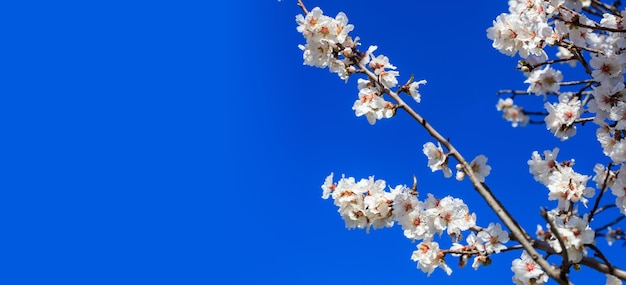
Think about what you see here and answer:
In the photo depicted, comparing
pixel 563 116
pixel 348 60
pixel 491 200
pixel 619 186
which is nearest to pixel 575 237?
pixel 491 200

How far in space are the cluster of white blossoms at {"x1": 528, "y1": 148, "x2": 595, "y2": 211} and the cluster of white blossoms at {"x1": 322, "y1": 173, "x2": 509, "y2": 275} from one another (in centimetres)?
58

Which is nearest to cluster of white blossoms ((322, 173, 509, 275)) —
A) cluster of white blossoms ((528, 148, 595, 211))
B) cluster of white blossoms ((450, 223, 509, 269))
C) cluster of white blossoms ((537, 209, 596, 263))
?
cluster of white blossoms ((450, 223, 509, 269))

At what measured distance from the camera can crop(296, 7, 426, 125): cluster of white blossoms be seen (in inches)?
150

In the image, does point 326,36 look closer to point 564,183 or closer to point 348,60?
point 348,60

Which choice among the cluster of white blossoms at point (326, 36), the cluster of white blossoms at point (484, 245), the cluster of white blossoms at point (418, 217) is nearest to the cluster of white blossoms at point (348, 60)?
the cluster of white blossoms at point (326, 36)

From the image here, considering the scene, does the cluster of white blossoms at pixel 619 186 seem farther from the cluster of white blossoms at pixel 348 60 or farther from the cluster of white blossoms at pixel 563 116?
the cluster of white blossoms at pixel 348 60

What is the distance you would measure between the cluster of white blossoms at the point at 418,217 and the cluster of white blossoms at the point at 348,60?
1.57ft

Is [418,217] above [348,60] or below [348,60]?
below

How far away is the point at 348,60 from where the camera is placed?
3994 millimetres

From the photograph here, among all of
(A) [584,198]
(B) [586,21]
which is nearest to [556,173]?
(A) [584,198]

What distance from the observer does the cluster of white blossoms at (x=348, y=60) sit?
3807 mm

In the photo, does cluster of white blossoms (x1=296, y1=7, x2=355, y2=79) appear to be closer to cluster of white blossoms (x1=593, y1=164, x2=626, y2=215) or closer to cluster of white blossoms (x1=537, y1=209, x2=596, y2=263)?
cluster of white blossoms (x1=537, y1=209, x2=596, y2=263)

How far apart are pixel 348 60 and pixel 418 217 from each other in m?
1.16

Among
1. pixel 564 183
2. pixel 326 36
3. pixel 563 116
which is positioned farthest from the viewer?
pixel 326 36
